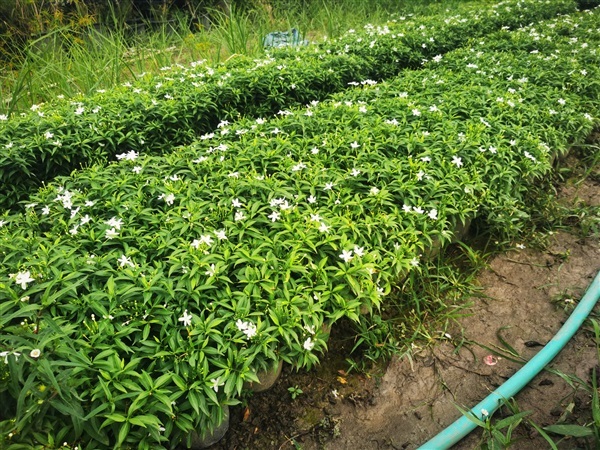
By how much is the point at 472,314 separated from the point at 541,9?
6.63m

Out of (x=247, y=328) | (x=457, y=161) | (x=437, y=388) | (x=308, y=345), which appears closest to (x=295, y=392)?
(x=308, y=345)

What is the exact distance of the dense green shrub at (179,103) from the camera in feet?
10.5

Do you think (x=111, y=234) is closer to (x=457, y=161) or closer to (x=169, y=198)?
(x=169, y=198)

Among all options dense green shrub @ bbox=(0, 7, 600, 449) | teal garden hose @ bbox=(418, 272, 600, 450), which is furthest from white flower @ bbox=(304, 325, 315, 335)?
teal garden hose @ bbox=(418, 272, 600, 450)

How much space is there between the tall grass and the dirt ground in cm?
368

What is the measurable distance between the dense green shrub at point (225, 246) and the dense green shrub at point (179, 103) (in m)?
0.57

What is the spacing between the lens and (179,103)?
367cm

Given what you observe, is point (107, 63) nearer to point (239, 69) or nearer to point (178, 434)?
point (239, 69)

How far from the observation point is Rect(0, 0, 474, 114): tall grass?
457 cm

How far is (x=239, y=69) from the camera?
4.29 meters

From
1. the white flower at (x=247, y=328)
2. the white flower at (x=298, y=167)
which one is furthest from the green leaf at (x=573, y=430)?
the white flower at (x=298, y=167)

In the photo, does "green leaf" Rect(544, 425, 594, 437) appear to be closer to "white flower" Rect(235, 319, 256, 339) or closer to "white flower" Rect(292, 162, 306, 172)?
"white flower" Rect(235, 319, 256, 339)

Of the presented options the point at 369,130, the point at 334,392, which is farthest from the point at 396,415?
the point at 369,130

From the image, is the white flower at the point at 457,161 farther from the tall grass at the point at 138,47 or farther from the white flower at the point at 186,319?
the tall grass at the point at 138,47
